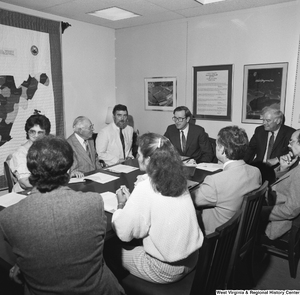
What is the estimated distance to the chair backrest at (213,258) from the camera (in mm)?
1297

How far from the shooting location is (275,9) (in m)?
3.65

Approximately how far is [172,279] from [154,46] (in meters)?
3.98

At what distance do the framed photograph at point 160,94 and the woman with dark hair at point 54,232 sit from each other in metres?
3.54

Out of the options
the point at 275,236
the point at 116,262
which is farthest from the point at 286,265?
the point at 116,262

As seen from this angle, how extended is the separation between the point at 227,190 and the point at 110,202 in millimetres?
775

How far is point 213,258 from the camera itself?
53.6 inches

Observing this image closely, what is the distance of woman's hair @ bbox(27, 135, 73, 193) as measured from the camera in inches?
49.7

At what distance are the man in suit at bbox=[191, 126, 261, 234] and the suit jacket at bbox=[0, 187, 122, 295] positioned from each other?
2.92ft

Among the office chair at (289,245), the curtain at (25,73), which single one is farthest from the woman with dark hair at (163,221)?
the curtain at (25,73)

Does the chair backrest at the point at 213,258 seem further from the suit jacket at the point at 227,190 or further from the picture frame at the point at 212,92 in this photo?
the picture frame at the point at 212,92

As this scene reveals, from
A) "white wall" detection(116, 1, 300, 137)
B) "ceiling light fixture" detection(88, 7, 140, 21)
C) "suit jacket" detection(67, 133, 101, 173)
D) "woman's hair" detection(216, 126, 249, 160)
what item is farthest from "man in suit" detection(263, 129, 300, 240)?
"ceiling light fixture" detection(88, 7, 140, 21)

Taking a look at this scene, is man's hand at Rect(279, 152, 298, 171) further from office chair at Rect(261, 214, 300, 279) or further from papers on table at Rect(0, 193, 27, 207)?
papers on table at Rect(0, 193, 27, 207)

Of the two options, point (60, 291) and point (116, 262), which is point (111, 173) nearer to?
point (116, 262)

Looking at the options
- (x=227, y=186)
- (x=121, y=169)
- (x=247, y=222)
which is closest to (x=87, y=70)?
(x=121, y=169)
